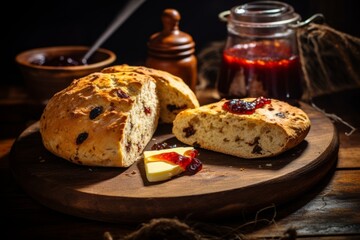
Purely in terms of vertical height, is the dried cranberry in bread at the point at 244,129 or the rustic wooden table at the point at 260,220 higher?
the dried cranberry in bread at the point at 244,129

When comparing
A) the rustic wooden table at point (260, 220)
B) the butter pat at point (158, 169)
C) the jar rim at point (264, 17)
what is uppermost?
the jar rim at point (264, 17)

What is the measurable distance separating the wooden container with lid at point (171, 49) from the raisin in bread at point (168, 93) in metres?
0.42

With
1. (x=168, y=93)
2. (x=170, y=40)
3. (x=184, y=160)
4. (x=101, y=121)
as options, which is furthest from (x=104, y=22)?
(x=184, y=160)

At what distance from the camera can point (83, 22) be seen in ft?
17.8

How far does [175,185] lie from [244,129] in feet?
2.12

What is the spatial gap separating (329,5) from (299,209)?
9.13ft

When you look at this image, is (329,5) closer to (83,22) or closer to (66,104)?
(83,22)

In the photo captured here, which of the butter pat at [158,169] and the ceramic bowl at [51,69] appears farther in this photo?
the ceramic bowl at [51,69]

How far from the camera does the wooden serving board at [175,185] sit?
289 centimetres

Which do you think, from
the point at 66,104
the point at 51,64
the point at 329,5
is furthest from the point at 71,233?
the point at 329,5

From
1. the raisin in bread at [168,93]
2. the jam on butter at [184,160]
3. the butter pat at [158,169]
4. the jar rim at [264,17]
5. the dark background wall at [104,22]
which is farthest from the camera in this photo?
the dark background wall at [104,22]

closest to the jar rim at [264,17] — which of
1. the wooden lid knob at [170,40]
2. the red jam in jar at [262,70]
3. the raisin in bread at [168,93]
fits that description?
the red jam in jar at [262,70]

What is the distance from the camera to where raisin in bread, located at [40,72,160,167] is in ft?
10.6

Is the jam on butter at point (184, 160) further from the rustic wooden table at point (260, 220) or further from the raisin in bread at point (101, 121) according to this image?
the rustic wooden table at point (260, 220)
